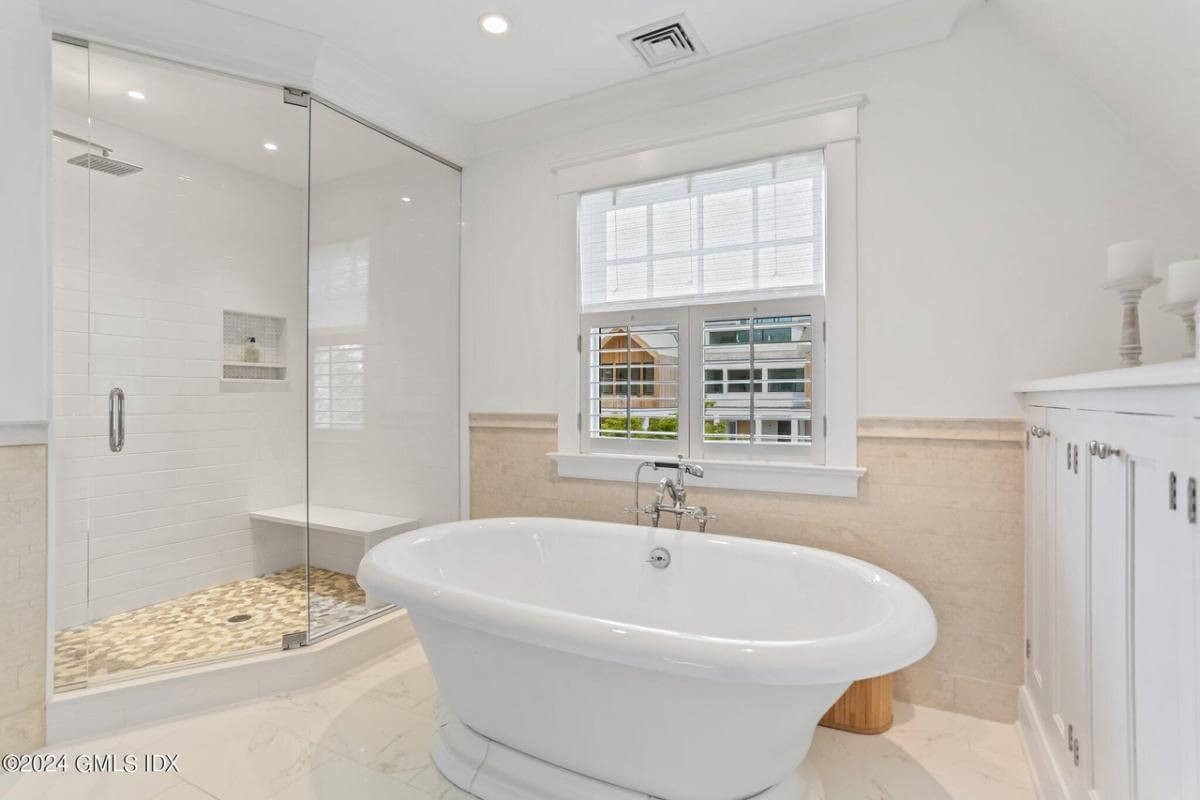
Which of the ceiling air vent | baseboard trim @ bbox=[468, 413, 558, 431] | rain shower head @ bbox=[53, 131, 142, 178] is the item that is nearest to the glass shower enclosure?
rain shower head @ bbox=[53, 131, 142, 178]

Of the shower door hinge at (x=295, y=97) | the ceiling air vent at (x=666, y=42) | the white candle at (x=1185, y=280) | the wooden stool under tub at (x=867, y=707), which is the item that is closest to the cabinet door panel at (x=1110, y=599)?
the white candle at (x=1185, y=280)

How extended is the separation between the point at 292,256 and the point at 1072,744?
3.37m

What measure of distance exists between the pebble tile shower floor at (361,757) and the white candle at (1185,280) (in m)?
1.39

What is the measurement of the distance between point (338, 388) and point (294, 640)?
1120mm

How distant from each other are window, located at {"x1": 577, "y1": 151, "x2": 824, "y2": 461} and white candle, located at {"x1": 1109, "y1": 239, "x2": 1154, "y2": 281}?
89cm

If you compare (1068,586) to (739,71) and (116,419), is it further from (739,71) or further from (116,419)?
(116,419)

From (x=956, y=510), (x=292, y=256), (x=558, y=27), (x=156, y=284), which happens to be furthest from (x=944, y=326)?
(x=156, y=284)

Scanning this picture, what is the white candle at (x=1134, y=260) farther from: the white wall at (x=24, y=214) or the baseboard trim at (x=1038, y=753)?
the white wall at (x=24, y=214)

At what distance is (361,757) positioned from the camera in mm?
1812

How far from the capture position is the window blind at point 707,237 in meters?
2.29

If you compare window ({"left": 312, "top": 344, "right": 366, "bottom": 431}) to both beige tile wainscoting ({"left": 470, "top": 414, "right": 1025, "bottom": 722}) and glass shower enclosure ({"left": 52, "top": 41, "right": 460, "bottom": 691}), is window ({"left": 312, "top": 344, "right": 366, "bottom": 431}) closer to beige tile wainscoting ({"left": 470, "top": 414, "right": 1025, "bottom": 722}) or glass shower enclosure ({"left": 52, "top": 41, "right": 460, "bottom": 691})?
glass shower enclosure ({"left": 52, "top": 41, "right": 460, "bottom": 691})

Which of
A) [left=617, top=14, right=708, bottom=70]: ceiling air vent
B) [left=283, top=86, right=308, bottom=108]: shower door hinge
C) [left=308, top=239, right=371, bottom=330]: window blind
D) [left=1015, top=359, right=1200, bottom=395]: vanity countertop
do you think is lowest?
[left=1015, top=359, right=1200, bottom=395]: vanity countertop

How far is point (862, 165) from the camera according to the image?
7.09 feet

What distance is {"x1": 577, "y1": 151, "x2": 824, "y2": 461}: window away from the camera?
2.29 m
